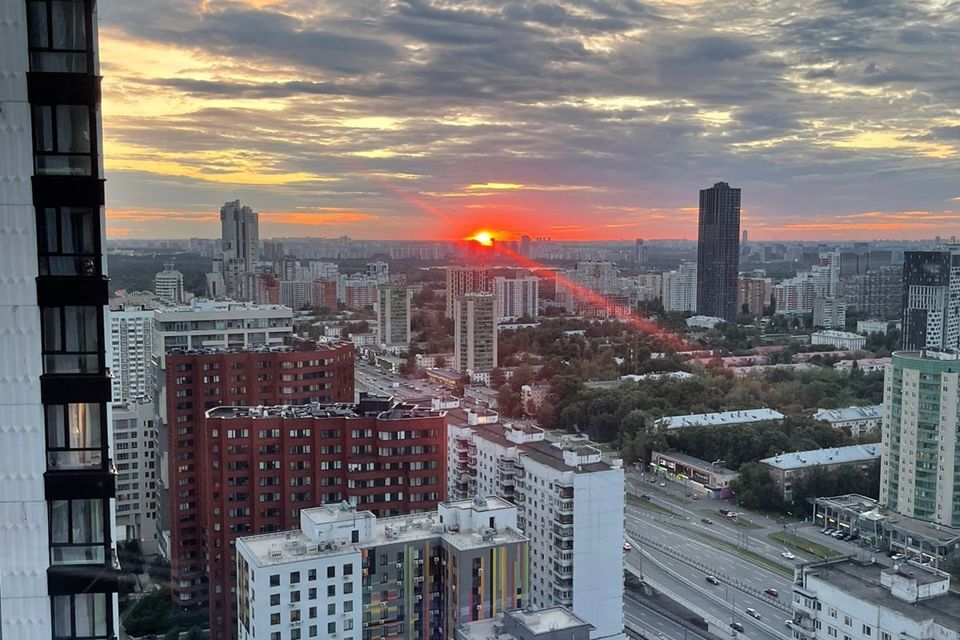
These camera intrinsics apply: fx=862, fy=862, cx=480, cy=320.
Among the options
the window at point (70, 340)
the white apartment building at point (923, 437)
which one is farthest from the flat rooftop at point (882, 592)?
the window at point (70, 340)

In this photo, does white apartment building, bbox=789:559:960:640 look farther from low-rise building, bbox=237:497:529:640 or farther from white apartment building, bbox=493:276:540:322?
white apartment building, bbox=493:276:540:322

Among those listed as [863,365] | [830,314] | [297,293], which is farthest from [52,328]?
[830,314]

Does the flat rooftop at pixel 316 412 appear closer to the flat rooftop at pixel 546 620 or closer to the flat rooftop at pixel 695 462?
the flat rooftop at pixel 546 620

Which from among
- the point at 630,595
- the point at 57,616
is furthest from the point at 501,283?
the point at 57,616

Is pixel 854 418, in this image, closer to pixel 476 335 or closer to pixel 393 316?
pixel 476 335

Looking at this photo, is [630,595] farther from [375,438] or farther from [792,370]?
[792,370]

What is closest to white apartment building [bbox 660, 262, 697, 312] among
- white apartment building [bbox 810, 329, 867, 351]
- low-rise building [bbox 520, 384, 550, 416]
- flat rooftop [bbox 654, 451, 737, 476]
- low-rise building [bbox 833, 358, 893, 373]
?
white apartment building [bbox 810, 329, 867, 351]
